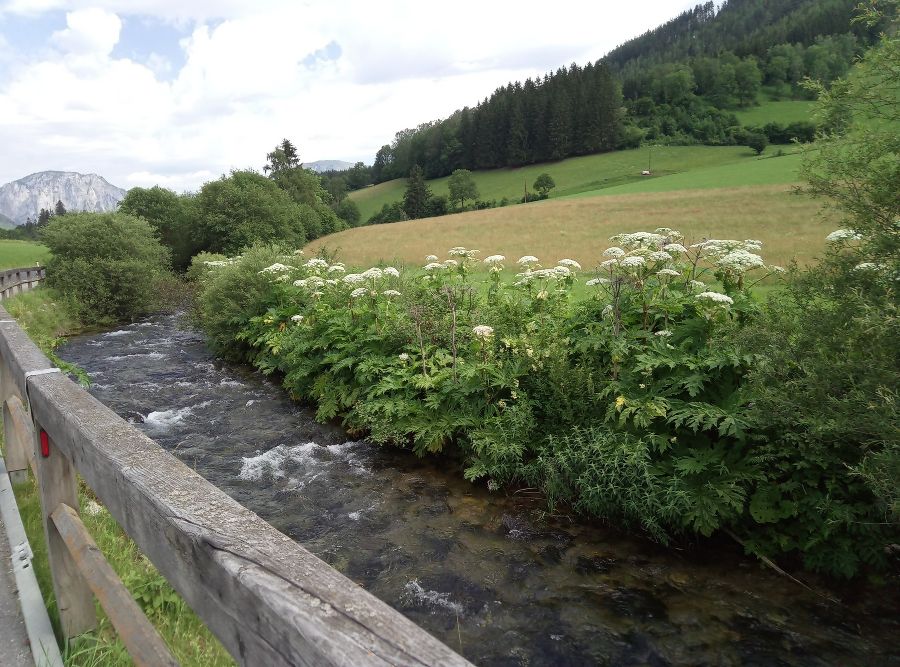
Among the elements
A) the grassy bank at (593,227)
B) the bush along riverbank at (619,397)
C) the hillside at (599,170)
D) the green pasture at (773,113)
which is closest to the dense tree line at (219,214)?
the grassy bank at (593,227)

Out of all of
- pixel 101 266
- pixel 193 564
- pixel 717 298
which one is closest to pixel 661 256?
pixel 717 298

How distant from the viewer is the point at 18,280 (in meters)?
27.4

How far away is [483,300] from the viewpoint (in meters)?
12.0

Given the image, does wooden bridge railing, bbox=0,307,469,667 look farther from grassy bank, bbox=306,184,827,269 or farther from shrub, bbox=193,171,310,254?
shrub, bbox=193,171,310,254

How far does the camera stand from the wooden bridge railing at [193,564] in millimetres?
1022

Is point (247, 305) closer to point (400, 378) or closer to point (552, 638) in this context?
point (400, 378)

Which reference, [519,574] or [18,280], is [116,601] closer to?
[519,574]

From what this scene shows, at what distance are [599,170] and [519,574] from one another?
304 feet

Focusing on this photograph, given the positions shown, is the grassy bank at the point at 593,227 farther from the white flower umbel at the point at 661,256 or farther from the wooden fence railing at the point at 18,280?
the white flower umbel at the point at 661,256

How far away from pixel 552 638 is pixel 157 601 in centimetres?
379

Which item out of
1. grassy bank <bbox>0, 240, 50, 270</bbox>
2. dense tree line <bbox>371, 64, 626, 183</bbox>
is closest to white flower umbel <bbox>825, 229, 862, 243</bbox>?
grassy bank <bbox>0, 240, 50, 270</bbox>

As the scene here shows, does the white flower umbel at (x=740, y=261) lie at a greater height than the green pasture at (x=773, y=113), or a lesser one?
lesser

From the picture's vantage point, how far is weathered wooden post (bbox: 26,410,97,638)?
2.82 m

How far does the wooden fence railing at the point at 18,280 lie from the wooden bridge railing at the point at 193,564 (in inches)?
1016
